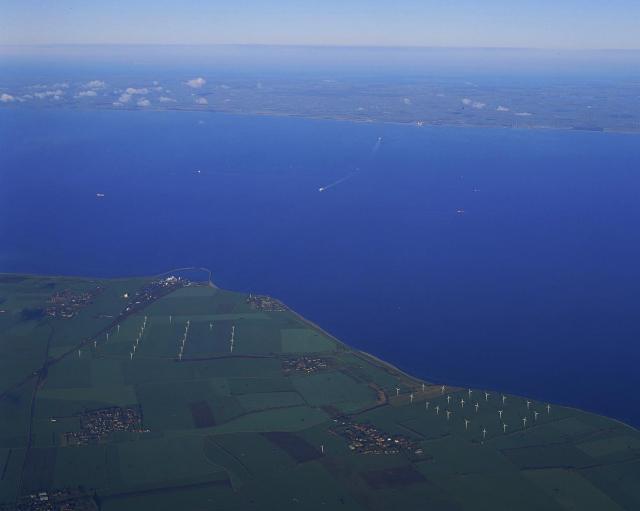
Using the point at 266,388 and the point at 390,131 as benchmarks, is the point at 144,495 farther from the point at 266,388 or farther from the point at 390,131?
the point at 390,131

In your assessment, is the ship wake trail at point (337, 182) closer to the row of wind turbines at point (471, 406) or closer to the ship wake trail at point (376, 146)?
the ship wake trail at point (376, 146)

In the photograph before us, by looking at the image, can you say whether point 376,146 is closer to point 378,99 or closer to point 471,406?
point 378,99

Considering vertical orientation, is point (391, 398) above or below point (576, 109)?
below

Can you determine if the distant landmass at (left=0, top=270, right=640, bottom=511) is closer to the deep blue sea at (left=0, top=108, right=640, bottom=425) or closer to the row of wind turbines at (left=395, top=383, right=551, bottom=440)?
the row of wind turbines at (left=395, top=383, right=551, bottom=440)

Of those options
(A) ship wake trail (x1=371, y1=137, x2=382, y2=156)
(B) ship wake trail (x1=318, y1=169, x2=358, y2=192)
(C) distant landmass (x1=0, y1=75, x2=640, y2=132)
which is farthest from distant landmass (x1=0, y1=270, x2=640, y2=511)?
(C) distant landmass (x1=0, y1=75, x2=640, y2=132)

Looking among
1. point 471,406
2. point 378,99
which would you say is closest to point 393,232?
point 471,406

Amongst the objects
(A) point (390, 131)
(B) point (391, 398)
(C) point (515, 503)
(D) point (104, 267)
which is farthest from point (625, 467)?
(A) point (390, 131)

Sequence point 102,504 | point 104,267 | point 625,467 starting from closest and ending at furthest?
point 102,504
point 625,467
point 104,267
